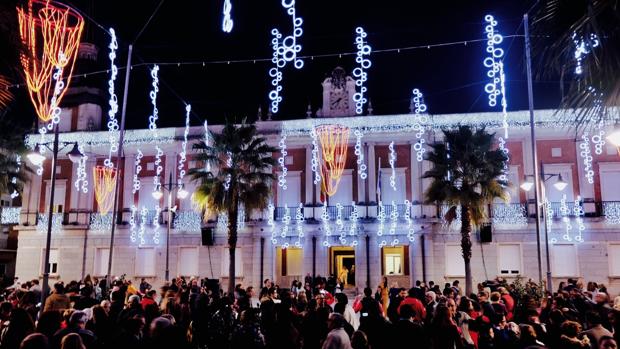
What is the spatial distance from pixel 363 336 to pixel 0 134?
29.4m

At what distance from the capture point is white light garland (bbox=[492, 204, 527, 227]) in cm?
2769

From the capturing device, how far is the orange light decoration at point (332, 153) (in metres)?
29.3

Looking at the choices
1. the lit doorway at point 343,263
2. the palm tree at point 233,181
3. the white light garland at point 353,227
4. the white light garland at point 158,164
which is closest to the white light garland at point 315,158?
the white light garland at point 353,227

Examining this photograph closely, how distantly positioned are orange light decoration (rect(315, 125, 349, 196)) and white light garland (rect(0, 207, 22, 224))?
19.2 metres

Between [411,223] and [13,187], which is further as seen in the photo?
[13,187]

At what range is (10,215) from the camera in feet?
111

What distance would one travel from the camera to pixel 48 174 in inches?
1308

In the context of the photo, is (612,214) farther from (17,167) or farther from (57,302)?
(17,167)

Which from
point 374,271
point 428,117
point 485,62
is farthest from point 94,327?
point 428,117

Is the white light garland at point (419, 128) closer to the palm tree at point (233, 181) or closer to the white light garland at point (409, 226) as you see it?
the white light garland at point (409, 226)

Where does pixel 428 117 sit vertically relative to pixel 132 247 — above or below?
above

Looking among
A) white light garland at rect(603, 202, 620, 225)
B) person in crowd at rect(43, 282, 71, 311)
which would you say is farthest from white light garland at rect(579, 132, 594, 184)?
person in crowd at rect(43, 282, 71, 311)

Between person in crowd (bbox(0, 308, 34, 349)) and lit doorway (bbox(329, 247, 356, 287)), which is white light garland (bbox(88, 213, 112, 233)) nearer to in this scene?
lit doorway (bbox(329, 247, 356, 287))

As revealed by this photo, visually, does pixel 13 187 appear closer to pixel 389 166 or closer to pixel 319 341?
pixel 389 166
